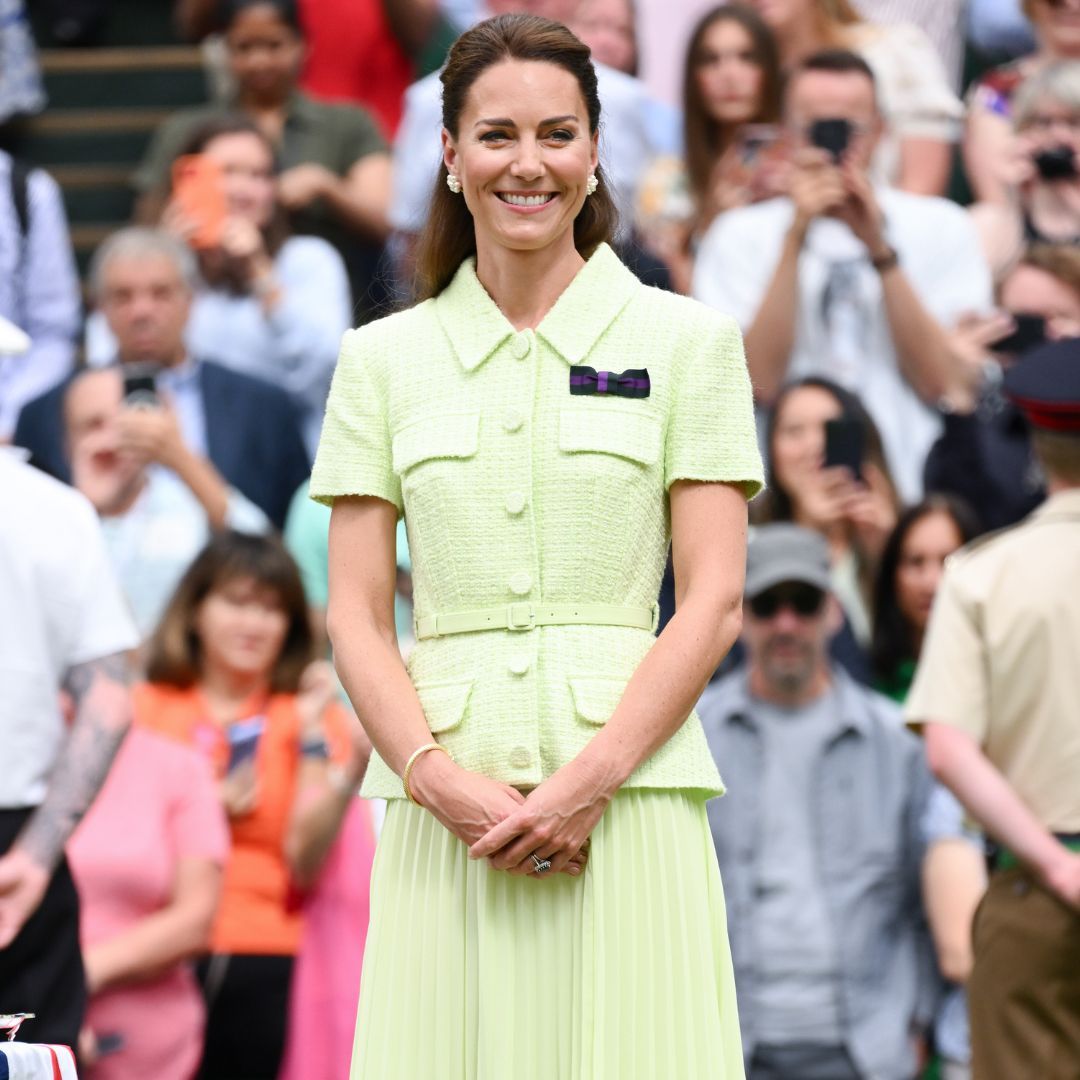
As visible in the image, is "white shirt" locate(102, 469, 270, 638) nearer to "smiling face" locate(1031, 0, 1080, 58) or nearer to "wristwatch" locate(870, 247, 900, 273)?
"wristwatch" locate(870, 247, 900, 273)

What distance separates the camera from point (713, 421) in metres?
3.27

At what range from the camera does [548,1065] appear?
3.14 m

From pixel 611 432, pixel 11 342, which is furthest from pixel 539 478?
pixel 11 342

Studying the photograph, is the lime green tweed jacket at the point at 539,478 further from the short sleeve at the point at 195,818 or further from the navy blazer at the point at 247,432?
the navy blazer at the point at 247,432

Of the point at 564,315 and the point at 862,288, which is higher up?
the point at 862,288

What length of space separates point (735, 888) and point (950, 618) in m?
1.21

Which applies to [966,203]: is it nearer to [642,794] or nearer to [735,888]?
[735,888]

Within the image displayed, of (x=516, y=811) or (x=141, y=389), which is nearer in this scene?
(x=516, y=811)

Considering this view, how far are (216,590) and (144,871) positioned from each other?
108cm

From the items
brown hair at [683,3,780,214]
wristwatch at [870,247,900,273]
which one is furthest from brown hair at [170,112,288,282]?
wristwatch at [870,247,900,273]

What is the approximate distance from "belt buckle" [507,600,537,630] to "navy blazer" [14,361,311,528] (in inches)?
183

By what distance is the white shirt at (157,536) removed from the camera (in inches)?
284

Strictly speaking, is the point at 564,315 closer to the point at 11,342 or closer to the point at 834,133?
the point at 11,342

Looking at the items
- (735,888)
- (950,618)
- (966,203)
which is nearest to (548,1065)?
(950,618)
